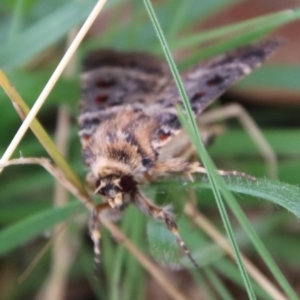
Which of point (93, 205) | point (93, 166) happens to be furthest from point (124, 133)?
point (93, 205)

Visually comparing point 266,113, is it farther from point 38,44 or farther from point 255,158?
point 38,44

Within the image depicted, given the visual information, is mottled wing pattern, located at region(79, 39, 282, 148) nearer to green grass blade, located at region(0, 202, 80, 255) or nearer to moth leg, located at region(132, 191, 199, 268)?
moth leg, located at region(132, 191, 199, 268)

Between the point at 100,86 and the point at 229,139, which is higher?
the point at 100,86

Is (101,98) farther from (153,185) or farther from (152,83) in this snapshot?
(153,185)

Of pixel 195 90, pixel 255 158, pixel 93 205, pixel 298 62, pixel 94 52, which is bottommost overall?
pixel 255 158

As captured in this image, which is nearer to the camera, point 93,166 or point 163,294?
point 93,166

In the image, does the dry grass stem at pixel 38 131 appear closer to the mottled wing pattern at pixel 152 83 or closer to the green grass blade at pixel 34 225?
the green grass blade at pixel 34 225

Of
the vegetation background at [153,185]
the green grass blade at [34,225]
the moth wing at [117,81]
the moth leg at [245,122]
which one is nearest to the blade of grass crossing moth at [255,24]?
the vegetation background at [153,185]

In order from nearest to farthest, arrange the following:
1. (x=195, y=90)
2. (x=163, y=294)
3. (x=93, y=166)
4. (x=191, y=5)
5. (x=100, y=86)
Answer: (x=93, y=166), (x=195, y=90), (x=100, y=86), (x=163, y=294), (x=191, y=5)
